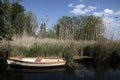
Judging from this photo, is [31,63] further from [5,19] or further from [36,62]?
[5,19]

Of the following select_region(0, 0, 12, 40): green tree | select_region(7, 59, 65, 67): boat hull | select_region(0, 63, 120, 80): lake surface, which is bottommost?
select_region(0, 63, 120, 80): lake surface

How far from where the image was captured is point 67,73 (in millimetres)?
11258

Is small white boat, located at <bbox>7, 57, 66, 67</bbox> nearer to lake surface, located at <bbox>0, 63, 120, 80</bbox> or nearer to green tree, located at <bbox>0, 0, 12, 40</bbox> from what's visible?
lake surface, located at <bbox>0, 63, 120, 80</bbox>

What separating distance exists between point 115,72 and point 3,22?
7.02 meters

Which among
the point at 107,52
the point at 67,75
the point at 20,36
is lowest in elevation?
the point at 67,75

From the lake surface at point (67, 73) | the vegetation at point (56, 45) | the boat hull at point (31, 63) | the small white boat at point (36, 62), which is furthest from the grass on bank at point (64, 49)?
the lake surface at point (67, 73)

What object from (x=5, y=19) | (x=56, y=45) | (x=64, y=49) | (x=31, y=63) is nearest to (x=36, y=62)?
(x=31, y=63)

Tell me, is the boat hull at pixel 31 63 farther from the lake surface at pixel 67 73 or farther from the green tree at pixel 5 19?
the green tree at pixel 5 19

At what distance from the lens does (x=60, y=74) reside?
1097 centimetres

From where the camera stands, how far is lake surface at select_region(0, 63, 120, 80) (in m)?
10.3

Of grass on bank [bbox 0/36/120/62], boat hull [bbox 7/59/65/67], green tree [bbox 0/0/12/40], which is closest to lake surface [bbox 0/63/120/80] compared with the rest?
boat hull [bbox 7/59/65/67]

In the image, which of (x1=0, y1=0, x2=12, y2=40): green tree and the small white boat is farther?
(x1=0, y1=0, x2=12, y2=40): green tree

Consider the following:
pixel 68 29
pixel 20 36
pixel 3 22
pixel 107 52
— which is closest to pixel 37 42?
pixel 20 36

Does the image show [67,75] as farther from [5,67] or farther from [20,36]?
[20,36]
